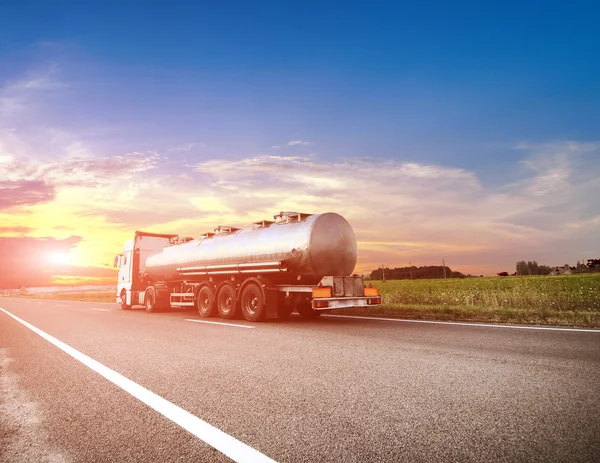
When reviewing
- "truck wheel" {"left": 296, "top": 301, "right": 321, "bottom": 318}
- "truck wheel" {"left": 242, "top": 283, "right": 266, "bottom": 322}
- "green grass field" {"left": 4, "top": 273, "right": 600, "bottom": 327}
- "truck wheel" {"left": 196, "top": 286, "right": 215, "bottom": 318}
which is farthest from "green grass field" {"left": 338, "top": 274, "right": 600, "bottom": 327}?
"truck wheel" {"left": 196, "top": 286, "right": 215, "bottom": 318}

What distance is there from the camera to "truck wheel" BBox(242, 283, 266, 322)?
1202 centimetres

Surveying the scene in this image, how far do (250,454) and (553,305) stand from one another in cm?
1222

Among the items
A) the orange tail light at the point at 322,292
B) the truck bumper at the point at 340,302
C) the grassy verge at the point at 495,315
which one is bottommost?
the grassy verge at the point at 495,315

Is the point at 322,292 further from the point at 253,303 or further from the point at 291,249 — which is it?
the point at 253,303

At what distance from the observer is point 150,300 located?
18.8 meters

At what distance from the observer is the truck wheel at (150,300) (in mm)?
18375

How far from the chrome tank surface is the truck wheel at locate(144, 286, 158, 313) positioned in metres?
4.83

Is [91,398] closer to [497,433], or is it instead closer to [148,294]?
[497,433]

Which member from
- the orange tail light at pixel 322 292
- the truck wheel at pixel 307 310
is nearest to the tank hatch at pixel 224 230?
the truck wheel at pixel 307 310

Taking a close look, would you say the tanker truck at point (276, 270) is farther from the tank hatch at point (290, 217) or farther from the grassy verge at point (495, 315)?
the grassy verge at point (495, 315)

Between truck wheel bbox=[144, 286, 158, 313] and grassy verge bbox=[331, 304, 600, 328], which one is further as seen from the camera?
truck wheel bbox=[144, 286, 158, 313]

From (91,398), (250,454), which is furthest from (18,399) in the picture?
(250,454)

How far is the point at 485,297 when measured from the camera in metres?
14.3

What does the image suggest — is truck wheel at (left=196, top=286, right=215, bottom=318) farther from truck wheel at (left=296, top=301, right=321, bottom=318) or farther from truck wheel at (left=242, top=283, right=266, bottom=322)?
truck wheel at (left=296, top=301, right=321, bottom=318)
